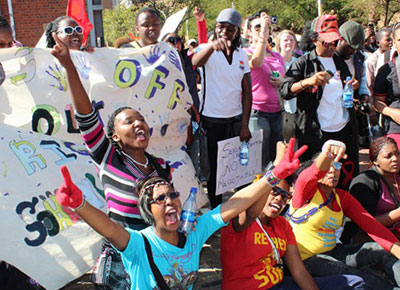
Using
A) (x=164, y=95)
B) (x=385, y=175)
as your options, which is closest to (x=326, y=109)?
(x=385, y=175)

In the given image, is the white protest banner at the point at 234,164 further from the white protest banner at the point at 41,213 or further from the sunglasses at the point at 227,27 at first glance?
the white protest banner at the point at 41,213


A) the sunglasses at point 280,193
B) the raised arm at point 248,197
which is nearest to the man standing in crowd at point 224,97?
the sunglasses at point 280,193

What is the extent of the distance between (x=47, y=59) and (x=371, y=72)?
5048mm

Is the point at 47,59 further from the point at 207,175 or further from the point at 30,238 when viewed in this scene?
the point at 207,175

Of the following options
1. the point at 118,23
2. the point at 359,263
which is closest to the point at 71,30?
the point at 359,263

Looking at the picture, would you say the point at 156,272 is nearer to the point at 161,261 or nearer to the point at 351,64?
the point at 161,261

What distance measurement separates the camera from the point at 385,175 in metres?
3.77

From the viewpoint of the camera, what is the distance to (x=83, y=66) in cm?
351

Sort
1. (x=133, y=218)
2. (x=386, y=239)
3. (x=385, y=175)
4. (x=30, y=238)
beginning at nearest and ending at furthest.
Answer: (x=133, y=218) < (x=30, y=238) < (x=386, y=239) < (x=385, y=175)

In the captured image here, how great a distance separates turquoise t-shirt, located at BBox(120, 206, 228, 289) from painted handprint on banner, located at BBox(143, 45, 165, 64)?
5.67ft

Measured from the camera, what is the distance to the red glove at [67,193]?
199 centimetres

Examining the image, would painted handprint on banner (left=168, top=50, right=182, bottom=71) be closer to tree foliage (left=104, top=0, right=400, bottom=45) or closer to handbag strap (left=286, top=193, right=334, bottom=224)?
handbag strap (left=286, top=193, right=334, bottom=224)

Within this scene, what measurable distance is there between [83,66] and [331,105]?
223 centimetres

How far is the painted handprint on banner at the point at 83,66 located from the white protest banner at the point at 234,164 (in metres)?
1.34
